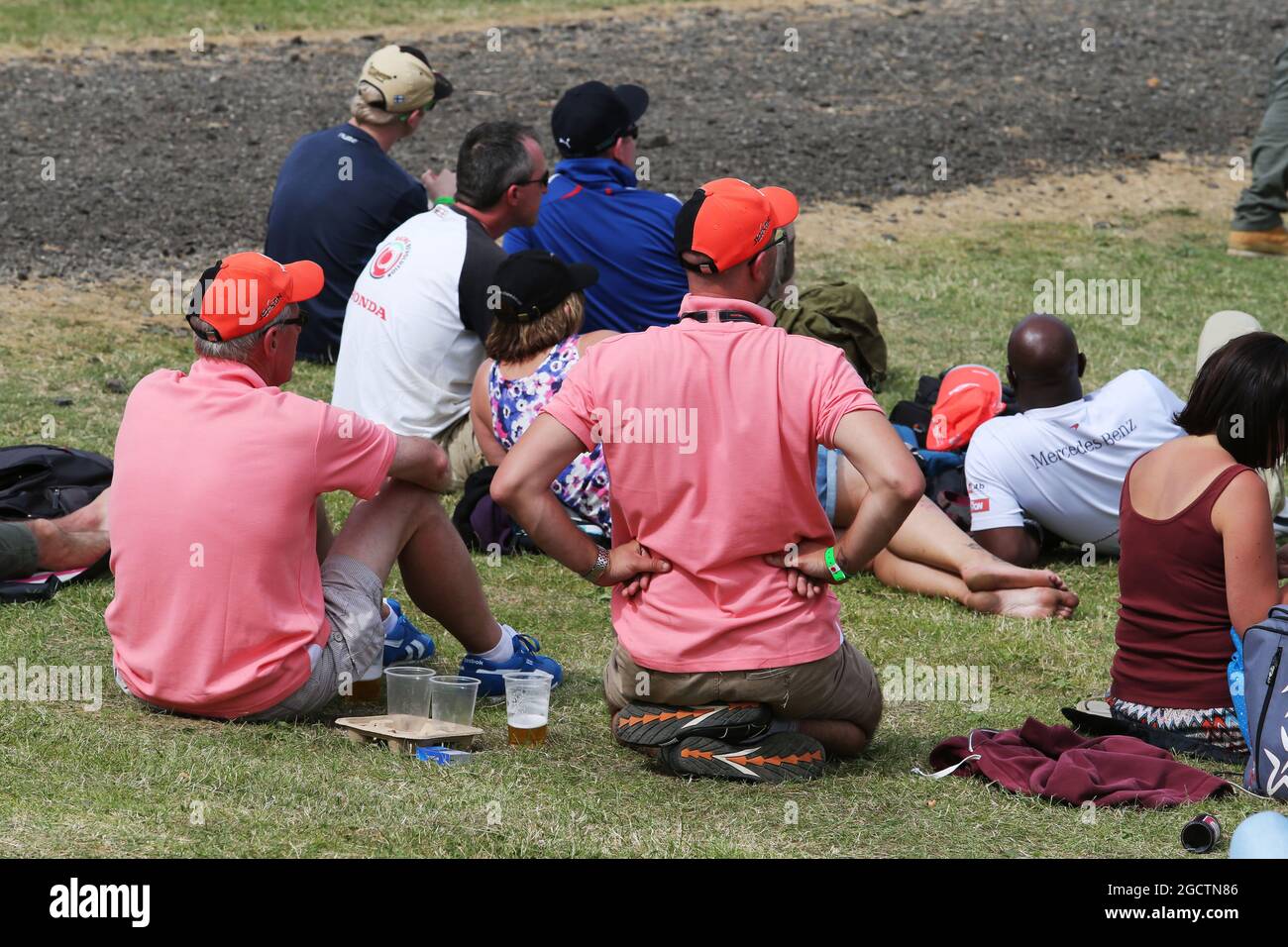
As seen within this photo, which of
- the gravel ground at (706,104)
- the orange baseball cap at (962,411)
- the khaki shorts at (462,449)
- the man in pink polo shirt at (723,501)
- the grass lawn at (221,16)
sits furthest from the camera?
the grass lawn at (221,16)

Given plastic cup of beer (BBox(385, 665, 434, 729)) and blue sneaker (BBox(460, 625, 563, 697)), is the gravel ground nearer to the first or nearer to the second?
blue sneaker (BBox(460, 625, 563, 697))

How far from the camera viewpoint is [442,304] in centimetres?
703

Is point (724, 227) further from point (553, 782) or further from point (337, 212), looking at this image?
point (337, 212)

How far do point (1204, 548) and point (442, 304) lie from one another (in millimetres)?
3447

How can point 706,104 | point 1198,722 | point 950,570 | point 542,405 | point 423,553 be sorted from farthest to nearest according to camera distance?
point 706,104 < point 950,570 < point 542,405 < point 423,553 < point 1198,722

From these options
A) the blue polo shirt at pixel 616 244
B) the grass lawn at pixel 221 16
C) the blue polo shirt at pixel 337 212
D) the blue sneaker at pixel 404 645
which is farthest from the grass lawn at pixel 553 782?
the grass lawn at pixel 221 16

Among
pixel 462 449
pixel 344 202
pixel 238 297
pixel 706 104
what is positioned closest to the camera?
pixel 238 297

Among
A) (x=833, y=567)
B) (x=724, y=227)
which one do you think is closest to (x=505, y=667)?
(x=833, y=567)

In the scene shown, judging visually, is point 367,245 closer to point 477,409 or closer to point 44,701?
point 477,409

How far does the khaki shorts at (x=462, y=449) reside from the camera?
23.5 ft

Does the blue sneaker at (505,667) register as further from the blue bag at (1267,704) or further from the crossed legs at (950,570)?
the blue bag at (1267,704)

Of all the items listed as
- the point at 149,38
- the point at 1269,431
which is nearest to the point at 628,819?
the point at 1269,431

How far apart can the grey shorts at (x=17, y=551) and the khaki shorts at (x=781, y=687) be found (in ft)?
7.64

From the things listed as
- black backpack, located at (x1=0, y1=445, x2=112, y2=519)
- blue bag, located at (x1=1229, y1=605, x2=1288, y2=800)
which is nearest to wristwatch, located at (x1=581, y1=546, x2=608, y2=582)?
blue bag, located at (x1=1229, y1=605, x2=1288, y2=800)
